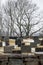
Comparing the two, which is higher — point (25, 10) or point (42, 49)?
point (42, 49)

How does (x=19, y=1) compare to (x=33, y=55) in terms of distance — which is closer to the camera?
(x=33, y=55)

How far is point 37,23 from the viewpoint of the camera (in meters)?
24.3

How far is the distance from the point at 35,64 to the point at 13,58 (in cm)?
37

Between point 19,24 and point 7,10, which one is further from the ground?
point 7,10

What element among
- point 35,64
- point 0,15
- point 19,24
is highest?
point 35,64

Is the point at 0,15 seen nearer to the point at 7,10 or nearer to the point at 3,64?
the point at 7,10

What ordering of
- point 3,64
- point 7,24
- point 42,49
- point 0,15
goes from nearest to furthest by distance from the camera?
point 3,64, point 42,49, point 0,15, point 7,24

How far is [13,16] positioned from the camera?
24.4 metres

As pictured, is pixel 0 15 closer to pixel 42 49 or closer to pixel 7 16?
pixel 7 16

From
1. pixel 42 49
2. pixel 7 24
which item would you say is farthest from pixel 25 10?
pixel 42 49

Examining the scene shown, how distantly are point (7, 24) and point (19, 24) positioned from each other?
1.47m

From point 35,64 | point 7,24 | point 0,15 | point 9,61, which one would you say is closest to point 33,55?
point 35,64

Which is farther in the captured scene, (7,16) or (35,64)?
(7,16)

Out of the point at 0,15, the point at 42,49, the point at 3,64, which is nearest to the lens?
the point at 3,64
